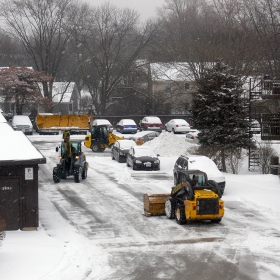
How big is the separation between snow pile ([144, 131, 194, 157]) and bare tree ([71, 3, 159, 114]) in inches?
1150

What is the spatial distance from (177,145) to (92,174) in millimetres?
9874

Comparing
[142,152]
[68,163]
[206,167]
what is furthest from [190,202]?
[142,152]

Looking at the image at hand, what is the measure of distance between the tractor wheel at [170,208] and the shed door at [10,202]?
5438mm

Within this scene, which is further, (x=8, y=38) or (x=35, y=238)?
(x=8, y=38)

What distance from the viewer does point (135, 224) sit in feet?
69.2

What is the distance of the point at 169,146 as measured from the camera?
1646 inches

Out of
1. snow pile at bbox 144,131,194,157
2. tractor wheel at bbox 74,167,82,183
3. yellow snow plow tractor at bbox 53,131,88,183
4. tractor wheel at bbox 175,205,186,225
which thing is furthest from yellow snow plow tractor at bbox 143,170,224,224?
snow pile at bbox 144,131,194,157

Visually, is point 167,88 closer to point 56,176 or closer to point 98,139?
point 98,139

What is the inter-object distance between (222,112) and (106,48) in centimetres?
4060

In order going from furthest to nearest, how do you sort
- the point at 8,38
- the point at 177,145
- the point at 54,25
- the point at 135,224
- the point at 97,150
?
the point at 8,38 → the point at 54,25 → the point at 97,150 → the point at 177,145 → the point at 135,224

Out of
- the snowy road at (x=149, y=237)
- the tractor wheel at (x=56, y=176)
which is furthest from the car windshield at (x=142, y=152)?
the tractor wheel at (x=56, y=176)

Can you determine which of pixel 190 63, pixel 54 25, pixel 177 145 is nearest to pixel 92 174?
pixel 177 145

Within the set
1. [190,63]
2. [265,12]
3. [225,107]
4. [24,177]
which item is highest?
[265,12]

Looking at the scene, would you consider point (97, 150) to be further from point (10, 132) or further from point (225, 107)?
point (10, 132)
